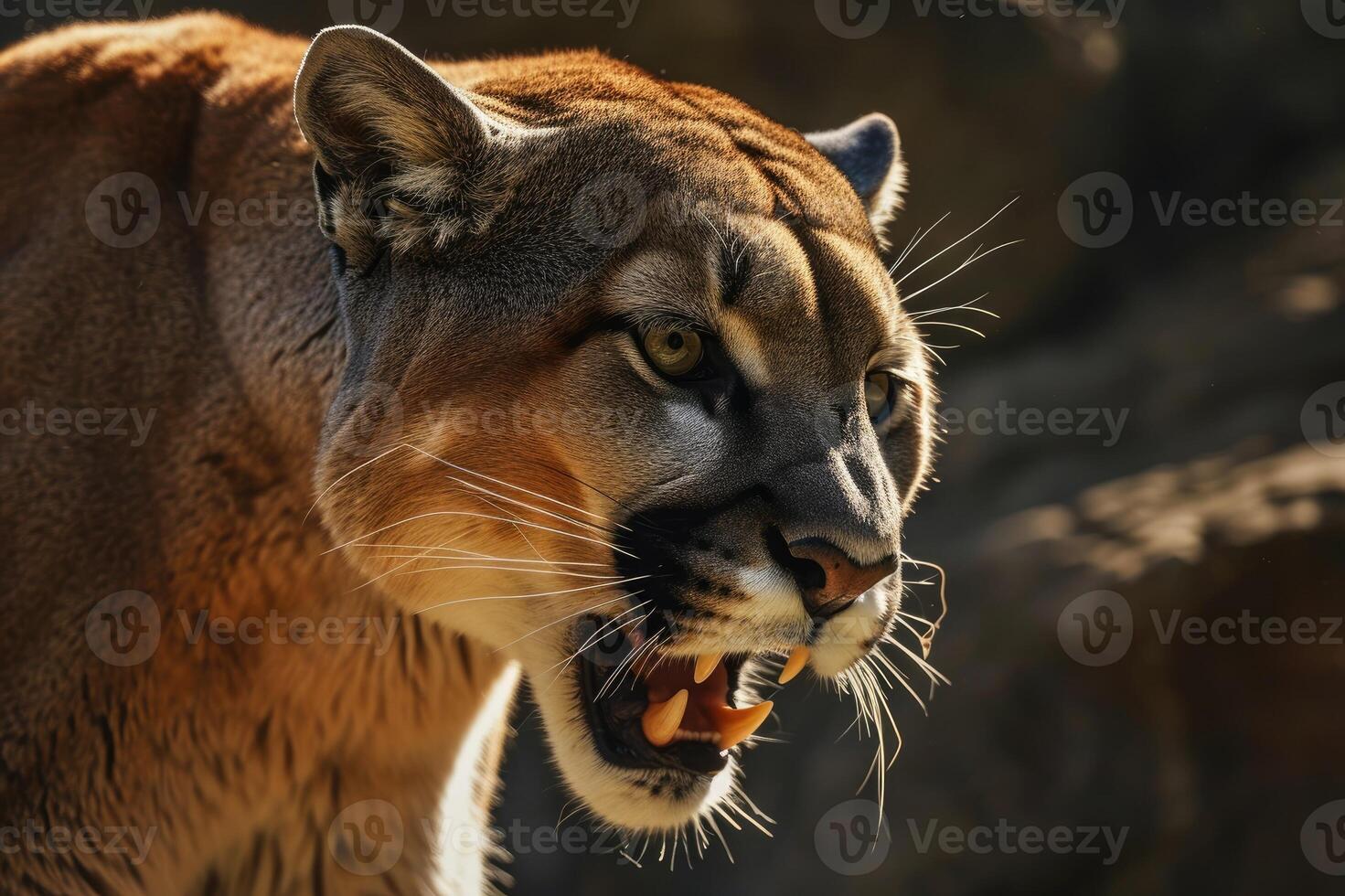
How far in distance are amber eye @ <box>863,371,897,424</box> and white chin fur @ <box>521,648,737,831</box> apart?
3.25 feet

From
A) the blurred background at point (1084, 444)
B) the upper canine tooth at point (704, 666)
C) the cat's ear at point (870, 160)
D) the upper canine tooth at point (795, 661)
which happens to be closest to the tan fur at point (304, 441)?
the upper canine tooth at point (795, 661)

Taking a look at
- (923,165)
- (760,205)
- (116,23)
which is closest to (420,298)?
(760,205)

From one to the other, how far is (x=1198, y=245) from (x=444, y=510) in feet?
24.4

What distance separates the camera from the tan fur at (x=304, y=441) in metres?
3.40

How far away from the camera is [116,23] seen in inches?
188

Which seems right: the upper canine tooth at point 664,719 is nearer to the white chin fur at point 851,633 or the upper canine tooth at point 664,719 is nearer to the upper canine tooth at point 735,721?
the upper canine tooth at point 735,721

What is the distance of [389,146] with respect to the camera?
3504mm

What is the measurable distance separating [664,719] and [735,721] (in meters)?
0.18

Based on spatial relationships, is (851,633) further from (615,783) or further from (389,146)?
(389,146)

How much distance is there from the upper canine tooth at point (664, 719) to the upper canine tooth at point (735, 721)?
0.10 m

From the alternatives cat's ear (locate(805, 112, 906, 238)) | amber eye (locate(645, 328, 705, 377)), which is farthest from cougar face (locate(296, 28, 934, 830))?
cat's ear (locate(805, 112, 906, 238))

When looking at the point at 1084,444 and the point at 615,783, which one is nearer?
the point at 615,783

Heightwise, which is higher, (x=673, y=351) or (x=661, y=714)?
(x=673, y=351)

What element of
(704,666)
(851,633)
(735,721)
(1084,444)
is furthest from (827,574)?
(1084,444)
